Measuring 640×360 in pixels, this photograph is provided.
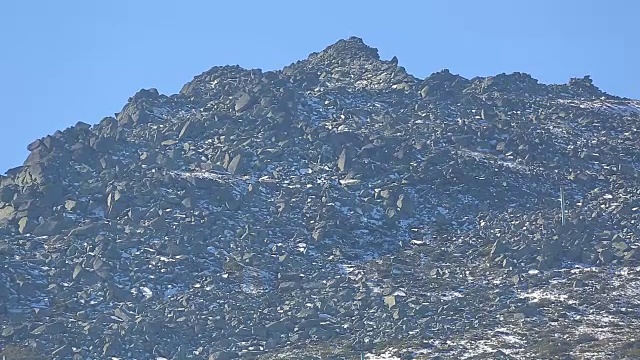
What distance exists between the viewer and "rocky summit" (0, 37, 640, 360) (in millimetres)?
86562

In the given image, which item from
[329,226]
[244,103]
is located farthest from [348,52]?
[329,226]

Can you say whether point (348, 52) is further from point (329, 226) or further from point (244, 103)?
point (329, 226)

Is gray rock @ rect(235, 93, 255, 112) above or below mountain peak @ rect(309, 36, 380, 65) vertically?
below

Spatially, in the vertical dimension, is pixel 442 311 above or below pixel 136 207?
below

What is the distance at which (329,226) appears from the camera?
103 m

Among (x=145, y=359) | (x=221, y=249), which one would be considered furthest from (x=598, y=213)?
(x=145, y=359)

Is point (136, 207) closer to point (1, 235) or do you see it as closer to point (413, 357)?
point (1, 235)

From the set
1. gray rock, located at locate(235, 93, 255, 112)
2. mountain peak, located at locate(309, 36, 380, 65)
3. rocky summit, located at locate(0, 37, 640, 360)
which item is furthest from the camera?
mountain peak, located at locate(309, 36, 380, 65)

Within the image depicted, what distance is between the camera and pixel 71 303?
9050 centimetres

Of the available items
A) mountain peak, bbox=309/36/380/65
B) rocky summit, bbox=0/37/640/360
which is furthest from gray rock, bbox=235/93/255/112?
mountain peak, bbox=309/36/380/65

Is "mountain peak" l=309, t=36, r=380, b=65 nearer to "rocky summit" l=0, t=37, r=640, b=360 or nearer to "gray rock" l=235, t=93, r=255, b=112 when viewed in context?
"rocky summit" l=0, t=37, r=640, b=360

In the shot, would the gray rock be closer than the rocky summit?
No

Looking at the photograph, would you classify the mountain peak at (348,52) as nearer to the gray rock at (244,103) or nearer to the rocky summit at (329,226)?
the rocky summit at (329,226)

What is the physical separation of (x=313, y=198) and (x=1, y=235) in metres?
21.4
